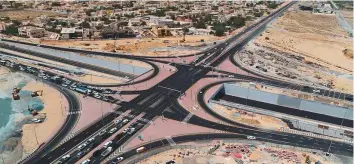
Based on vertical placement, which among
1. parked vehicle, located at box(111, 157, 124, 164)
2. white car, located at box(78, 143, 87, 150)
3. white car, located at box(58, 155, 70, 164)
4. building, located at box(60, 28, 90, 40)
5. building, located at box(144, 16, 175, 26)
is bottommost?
parked vehicle, located at box(111, 157, 124, 164)

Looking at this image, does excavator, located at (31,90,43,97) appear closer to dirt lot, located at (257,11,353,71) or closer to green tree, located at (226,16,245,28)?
dirt lot, located at (257,11,353,71)

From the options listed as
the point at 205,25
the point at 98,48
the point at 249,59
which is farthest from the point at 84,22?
the point at 249,59

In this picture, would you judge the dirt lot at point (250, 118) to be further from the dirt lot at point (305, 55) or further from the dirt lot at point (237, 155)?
the dirt lot at point (305, 55)

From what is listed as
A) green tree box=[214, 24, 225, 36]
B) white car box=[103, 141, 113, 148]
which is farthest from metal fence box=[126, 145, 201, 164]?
green tree box=[214, 24, 225, 36]

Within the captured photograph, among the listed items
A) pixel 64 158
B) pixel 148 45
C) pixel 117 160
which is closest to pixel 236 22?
pixel 148 45

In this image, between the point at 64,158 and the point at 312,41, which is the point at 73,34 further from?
the point at 312,41

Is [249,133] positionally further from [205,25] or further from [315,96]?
[205,25]

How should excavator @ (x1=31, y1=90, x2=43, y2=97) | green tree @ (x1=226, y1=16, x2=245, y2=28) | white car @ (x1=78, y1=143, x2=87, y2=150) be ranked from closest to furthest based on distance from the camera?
white car @ (x1=78, y1=143, x2=87, y2=150) → excavator @ (x1=31, y1=90, x2=43, y2=97) → green tree @ (x1=226, y1=16, x2=245, y2=28)

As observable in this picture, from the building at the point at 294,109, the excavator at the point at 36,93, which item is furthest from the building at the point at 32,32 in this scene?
the building at the point at 294,109
